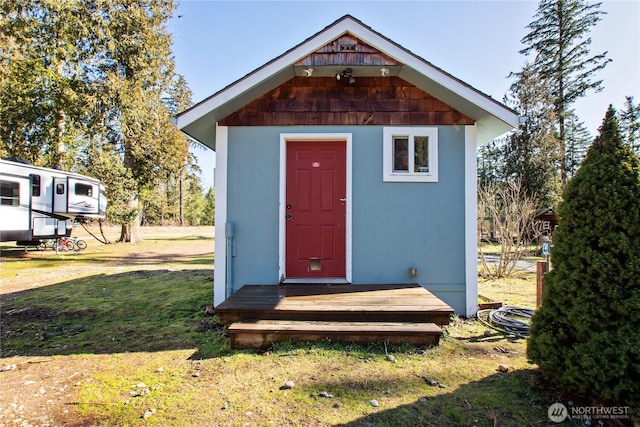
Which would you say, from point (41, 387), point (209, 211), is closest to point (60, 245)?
point (41, 387)

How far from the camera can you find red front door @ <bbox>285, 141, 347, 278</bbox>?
512 cm

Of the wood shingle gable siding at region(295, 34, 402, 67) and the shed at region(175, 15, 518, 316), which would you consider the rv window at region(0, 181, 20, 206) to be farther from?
the wood shingle gable siding at region(295, 34, 402, 67)

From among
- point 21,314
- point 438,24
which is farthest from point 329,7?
point 21,314

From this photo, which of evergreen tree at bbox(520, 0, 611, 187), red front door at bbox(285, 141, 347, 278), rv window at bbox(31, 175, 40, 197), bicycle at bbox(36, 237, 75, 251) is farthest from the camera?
evergreen tree at bbox(520, 0, 611, 187)

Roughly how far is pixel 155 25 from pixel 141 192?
794 centimetres

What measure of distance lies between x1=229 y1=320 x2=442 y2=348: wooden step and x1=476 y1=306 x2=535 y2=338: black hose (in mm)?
1349

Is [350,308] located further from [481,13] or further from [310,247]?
[481,13]

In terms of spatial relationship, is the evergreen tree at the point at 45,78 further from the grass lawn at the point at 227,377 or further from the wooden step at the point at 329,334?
the wooden step at the point at 329,334

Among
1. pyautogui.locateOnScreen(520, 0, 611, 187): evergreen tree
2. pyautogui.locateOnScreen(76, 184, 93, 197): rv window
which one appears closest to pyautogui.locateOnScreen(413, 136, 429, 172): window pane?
pyautogui.locateOnScreen(76, 184, 93, 197): rv window

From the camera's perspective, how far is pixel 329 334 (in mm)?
3559

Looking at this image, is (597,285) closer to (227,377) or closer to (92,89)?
(227,377)

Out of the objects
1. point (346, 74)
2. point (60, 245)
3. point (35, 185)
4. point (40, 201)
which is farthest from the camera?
point (60, 245)

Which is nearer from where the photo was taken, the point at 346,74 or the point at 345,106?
the point at 346,74

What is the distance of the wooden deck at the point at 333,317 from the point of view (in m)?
3.54
